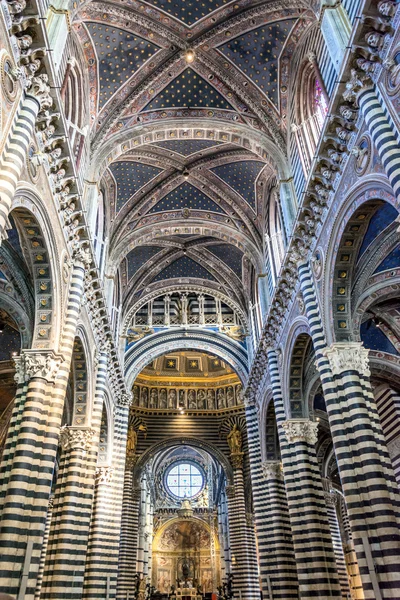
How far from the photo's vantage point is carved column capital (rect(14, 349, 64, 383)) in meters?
11.0

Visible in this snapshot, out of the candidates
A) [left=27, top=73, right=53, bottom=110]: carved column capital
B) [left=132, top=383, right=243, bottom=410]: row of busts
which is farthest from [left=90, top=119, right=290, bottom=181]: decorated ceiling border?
[left=132, top=383, right=243, bottom=410]: row of busts

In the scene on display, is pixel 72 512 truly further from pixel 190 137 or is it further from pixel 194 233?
pixel 190 137

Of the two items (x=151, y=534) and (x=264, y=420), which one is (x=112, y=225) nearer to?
(x=264, y=420)

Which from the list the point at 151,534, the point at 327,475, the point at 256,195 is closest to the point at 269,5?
the point at 256,195

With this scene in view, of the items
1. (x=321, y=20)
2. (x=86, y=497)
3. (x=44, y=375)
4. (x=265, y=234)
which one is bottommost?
(x=86, y=497)

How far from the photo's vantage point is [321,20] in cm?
1191

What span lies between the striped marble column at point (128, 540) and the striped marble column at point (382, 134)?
27513mm

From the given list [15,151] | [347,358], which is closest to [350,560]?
[347,358]

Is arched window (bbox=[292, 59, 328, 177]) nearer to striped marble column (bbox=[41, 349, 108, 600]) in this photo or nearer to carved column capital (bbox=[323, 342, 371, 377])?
carved column capital (bbox=[323, 342, 371, 377])

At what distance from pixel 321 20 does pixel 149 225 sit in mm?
12290

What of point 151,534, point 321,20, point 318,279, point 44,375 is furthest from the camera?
point 151,534

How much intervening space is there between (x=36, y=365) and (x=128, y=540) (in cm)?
2298

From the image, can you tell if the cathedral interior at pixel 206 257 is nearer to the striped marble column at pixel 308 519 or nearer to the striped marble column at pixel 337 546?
the striped marble column at pixel 308 519

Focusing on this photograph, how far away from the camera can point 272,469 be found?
19.8 m
